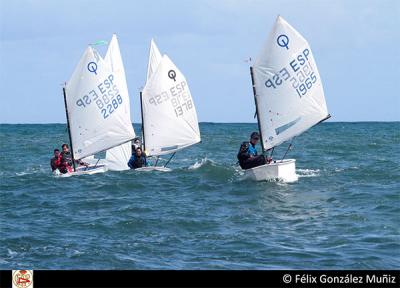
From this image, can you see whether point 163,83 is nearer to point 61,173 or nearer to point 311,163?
point 61,173

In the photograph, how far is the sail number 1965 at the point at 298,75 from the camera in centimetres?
2606

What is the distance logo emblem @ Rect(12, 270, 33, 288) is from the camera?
363 inches

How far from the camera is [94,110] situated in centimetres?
2936

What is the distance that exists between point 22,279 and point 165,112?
69.9 feet

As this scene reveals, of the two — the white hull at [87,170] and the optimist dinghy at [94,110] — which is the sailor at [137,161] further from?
the white hull at [87,170]

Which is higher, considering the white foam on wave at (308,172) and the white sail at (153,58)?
the white sail at (153,58)

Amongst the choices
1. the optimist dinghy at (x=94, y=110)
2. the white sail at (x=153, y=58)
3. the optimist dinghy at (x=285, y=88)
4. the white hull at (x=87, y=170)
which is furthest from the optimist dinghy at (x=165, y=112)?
the optimist dinghy at (x=285, y=88)

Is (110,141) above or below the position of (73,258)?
above

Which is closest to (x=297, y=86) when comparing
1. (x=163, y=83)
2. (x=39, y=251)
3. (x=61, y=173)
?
(x=163, y=83)

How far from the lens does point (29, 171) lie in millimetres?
32781

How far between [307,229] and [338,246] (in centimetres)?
198

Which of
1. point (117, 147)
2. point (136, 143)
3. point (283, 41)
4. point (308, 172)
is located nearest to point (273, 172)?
point (283, 41)

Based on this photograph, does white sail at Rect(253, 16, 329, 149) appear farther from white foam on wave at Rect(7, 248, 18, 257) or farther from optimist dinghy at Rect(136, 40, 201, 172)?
white foam on wave at Rect(7, 248, 18, 257)

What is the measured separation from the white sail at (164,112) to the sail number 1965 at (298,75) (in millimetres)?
5277
